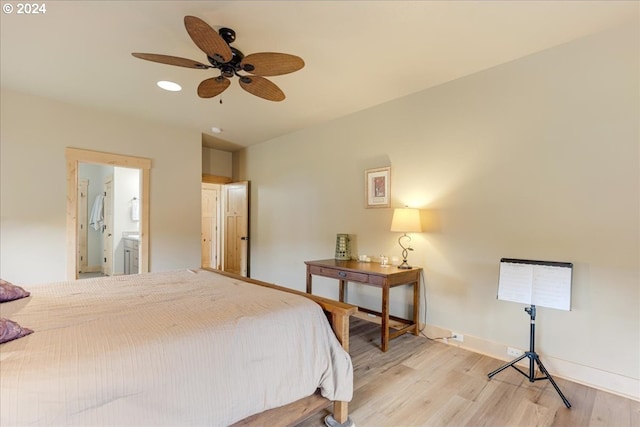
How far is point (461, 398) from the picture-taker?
2104 mm

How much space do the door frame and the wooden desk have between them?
248 cm

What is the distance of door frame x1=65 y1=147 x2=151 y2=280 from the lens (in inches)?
145

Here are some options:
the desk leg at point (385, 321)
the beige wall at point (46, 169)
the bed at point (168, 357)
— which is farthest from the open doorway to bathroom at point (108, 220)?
the desk leg at point (385, 321)

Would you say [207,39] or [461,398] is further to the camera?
[461,398]

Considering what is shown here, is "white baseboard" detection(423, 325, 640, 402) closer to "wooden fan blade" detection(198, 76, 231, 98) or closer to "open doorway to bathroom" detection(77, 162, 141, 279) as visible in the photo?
"wooden fan blade" detection(198, 76, 231, 98)

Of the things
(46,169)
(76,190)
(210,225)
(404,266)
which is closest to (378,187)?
(404,266)

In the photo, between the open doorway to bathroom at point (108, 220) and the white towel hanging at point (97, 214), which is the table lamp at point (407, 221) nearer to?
the open doorway to bathroom at point (108, 220)

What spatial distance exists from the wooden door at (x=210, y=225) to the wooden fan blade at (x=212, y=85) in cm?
414

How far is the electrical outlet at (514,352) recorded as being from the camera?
257 centimetres

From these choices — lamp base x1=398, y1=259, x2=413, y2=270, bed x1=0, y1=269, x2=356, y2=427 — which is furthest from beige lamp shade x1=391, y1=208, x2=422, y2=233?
bed x1=0, y1=269, x2=356, y2=427

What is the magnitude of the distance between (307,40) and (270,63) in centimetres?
51

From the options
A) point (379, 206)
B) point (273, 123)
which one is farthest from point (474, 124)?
point (273, 123)

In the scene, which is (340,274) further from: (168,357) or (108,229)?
(108,229)

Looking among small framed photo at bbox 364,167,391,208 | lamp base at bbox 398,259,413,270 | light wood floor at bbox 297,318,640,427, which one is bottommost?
light wood floor at bbox 297,318,640,427
